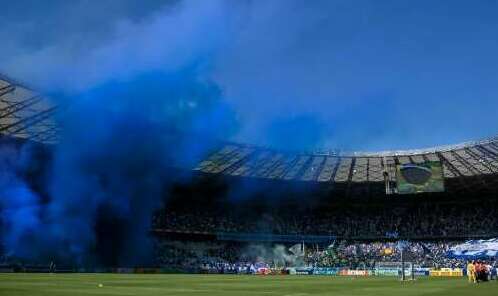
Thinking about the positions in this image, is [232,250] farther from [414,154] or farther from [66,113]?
[66,113]

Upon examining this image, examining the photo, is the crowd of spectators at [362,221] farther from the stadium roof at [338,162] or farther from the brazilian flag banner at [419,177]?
the brazilian flag banner at [419,177]

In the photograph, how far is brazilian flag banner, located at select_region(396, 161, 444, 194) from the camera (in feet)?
238

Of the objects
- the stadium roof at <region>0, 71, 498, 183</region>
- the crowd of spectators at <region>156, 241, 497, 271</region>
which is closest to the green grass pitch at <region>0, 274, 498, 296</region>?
the stadium roof at <region>0, 71, 498, 183</region>

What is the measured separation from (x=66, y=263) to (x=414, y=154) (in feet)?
153

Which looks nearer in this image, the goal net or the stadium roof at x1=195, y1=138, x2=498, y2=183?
the goal net

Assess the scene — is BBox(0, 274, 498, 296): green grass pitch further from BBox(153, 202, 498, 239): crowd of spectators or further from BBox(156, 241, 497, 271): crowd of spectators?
BBox(153, 202, 498, 239): crowd of spectators

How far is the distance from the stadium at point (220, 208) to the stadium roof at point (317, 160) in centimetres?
23

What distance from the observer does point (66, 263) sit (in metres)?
65.8

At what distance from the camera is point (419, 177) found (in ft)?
242

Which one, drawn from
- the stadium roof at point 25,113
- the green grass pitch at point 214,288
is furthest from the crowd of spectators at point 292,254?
the green grass pitch at point 214,288

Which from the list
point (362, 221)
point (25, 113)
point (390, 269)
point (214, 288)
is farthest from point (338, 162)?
point (214, 288)

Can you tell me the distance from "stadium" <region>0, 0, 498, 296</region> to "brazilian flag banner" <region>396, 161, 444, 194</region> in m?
0.12

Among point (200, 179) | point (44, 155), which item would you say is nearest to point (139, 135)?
point (44, 155)

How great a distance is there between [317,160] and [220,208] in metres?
25.1
